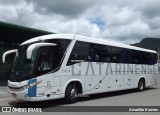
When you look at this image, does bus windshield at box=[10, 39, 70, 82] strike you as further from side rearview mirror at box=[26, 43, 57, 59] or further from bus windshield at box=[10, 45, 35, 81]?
side rearview mirror at box=[26, 43, 57, 59]

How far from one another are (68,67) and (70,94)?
1.24m

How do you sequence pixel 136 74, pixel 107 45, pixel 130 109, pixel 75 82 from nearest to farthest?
pixel 130 109, pixel 75 82, pixel 107 45, pixel 136 74

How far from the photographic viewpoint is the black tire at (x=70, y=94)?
45.3 feet

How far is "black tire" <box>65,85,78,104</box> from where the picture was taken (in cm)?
1382

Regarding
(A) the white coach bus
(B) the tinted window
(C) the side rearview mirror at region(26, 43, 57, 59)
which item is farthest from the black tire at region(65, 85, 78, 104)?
(C) the side rearview mirror at region(26, 43, 57, 59)

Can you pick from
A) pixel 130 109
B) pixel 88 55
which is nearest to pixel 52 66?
pixel 88 55

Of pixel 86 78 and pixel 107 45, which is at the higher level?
pixel 107 45

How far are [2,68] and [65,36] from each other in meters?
14.8

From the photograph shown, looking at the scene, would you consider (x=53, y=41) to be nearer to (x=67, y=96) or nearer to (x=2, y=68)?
(x=67, y=96)

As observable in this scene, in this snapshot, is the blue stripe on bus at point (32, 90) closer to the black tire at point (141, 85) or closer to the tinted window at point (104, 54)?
the tinted window at point (104, 54)

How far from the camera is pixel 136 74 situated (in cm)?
1991

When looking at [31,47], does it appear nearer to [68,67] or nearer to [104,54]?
[68,67]

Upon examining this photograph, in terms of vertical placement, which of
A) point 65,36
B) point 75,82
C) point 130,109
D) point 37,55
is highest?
point 65,36

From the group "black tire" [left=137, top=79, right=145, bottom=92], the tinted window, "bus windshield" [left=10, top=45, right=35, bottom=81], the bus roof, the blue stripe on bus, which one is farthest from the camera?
"black tire" [left=137, top=79, right=145, bottom=92]
